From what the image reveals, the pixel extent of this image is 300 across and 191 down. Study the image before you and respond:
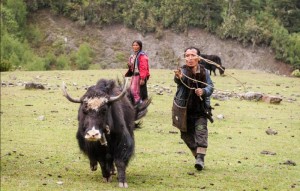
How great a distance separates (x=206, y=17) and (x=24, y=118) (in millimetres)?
51454

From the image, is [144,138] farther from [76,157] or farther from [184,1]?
[184,1]

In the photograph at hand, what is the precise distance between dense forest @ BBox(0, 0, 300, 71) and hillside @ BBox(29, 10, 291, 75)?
760mm

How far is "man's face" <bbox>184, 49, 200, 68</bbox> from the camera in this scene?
7.83 m

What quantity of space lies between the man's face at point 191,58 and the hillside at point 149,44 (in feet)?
164

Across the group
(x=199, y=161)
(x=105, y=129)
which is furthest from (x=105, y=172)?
(x=199, y=161)

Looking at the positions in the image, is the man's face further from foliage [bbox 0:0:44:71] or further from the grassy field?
foliage [bbox 0:0:44:71]

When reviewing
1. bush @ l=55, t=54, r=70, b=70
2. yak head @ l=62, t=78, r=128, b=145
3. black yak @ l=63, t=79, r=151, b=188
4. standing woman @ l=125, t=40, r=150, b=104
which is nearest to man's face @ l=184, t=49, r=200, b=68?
black yak @ l=63, t=79, r=151, b=188

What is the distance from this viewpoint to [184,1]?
63.2m

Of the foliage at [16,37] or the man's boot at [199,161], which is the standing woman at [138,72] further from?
the foliage at [16,37]

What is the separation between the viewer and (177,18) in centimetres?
6350

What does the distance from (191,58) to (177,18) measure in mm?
56391

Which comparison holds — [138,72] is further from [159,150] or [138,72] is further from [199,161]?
[199,161]

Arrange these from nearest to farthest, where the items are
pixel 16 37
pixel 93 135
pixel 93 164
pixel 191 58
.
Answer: pixel 93 135 → pixel 93 164 → pixel 191 58 → pixel 16 37

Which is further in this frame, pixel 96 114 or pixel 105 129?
pixel 105 129
